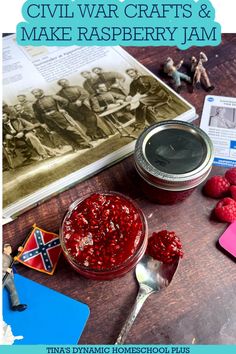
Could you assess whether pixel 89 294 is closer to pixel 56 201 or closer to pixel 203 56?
pixel 56 201

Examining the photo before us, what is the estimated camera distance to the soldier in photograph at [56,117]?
87cm

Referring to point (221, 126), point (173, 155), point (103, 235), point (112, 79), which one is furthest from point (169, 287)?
point (112, 79)

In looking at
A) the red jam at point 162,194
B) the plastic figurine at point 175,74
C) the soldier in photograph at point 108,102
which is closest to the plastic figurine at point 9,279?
the red jam at point 162,194

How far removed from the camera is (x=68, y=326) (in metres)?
0.67

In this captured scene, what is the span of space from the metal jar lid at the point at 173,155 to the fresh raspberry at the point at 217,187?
0.04 meters

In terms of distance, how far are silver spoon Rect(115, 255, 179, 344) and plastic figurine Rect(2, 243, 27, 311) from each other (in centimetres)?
20

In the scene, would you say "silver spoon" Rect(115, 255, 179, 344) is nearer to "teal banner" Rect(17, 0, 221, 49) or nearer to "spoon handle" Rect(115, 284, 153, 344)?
"spoon handle" Rect(115, 284, 153, 344)

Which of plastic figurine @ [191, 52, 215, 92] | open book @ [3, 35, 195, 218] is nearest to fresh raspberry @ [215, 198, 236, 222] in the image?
open book @ [3, 35, 195, 218]

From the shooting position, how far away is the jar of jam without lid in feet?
2.44

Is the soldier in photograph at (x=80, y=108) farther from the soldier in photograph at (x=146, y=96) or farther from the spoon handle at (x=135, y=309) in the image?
the spoon handle at (x=135, y=309)

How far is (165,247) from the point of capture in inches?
28.2

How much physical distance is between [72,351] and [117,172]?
367 mm

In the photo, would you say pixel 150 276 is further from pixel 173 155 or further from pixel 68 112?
pixel 68 112

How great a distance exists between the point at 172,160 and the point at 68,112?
299mm
